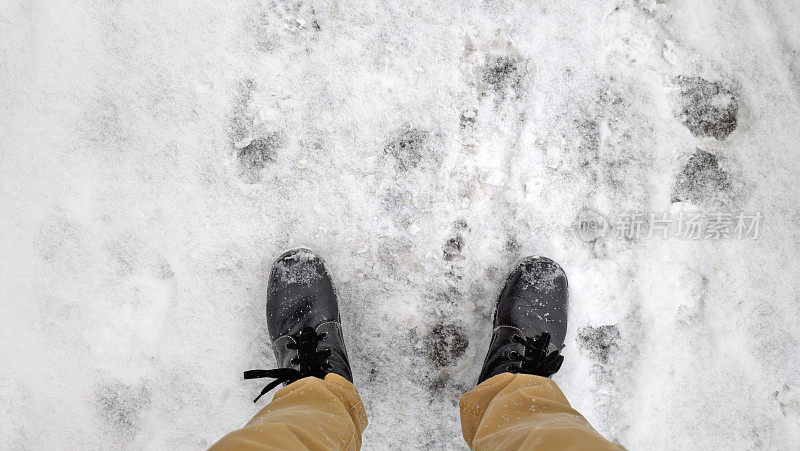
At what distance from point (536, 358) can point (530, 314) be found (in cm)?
15

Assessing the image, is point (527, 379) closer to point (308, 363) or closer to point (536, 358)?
point (536, 358)

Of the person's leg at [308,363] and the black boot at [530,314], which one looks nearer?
the person's leg at [308,363]

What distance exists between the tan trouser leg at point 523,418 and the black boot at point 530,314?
0.46ft

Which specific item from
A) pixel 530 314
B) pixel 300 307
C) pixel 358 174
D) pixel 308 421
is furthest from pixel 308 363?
pixel 530 314

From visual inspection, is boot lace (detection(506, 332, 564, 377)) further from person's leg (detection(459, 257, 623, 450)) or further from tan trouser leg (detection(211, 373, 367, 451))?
tan trouser leg (detection(211, 373, 367, 451))

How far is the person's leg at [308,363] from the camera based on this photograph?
1.15 meters

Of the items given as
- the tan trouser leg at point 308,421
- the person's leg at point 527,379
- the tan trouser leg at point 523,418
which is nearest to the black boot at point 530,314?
the person's leg at point 527,379

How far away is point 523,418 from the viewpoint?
1.20m

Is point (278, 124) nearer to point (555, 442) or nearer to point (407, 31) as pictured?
point (407, 31)

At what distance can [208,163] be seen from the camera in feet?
5.18

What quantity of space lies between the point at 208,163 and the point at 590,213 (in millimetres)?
1361

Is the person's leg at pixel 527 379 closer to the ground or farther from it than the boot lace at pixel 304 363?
farther from it

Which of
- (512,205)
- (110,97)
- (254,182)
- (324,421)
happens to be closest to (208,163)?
(254,182)

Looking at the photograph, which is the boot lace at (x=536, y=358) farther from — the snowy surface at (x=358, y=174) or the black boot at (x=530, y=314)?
the snowy surface at (x=358, y=174)
